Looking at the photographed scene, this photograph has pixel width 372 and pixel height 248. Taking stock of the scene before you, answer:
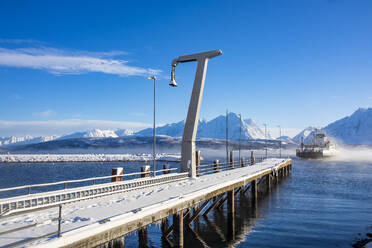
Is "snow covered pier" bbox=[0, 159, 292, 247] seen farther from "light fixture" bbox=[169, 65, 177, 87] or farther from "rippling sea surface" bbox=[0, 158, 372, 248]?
"light fixture" bbox=[169, 65, 177, 87]

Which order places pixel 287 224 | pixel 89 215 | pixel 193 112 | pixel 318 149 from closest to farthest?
pixel 89 215
pixel 287 224
pixel 193 112
pixel 318 149

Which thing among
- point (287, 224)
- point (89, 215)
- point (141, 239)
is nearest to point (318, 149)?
point (287, 224)

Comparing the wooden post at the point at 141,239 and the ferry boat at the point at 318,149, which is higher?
the ferry boat at the point at 318,149

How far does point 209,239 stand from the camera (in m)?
19.1

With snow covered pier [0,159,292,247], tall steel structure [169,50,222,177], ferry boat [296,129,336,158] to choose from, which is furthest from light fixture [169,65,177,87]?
ferry boat [296,129,336,158]

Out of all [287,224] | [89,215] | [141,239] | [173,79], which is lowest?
[287,224]

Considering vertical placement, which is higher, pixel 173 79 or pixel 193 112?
pixel 173 79

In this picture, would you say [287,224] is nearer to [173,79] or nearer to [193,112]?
[193,112]

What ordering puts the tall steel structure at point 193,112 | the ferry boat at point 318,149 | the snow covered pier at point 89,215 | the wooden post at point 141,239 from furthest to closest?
the ferry boat at point 318,149
the tall steel structure at point 193,112
the wooden post at point 141,239
the snow covered pier at point 89,215

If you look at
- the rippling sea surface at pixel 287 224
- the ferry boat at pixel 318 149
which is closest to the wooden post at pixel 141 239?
the rippling sea surface at pixel 287 224

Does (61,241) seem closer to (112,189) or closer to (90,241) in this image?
(90,241)

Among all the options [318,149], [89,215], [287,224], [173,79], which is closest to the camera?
[89,215]

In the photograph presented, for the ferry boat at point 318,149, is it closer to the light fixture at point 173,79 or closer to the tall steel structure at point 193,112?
the tall steel structure at point 193,112

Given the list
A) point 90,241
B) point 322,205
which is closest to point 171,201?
point 90,241
